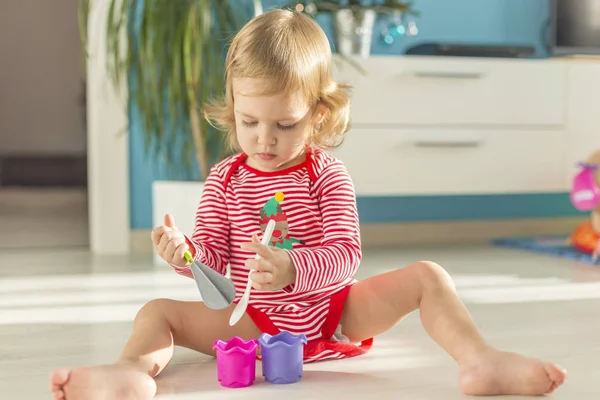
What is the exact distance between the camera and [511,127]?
2764mm

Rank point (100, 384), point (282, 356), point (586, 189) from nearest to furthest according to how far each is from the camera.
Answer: point (100, 384) → point (282, 356) → point (586, 189)

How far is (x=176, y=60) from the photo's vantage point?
93.5 inches

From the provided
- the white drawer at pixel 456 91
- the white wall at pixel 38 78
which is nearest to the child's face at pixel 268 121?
the white drawer at pixel 456 91

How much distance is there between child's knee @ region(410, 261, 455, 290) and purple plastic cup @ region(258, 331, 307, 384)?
20cm

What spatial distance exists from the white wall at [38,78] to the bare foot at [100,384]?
5271 mm

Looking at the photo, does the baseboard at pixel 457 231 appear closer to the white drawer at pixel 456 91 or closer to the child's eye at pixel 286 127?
the white drawer at pixel 456 91

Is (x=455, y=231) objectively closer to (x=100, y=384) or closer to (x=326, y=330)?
(x=326, y=330)

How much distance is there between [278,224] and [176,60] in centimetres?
123

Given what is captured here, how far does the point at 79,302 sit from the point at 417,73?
1348mm

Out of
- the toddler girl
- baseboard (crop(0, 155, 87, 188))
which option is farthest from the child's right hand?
baseboard (crop(0, 155, 87, 188))

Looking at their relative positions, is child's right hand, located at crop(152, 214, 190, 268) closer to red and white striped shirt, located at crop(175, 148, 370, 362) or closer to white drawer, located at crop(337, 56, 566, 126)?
red and white striped shirt, located at crop(175, 148, 370, 362)

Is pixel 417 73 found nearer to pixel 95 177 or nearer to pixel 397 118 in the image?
pixel 397 118

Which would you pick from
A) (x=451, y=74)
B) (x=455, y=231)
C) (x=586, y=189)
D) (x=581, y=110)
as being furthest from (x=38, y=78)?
(x=586, y=189)

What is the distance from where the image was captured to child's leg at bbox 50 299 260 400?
3.34ft
